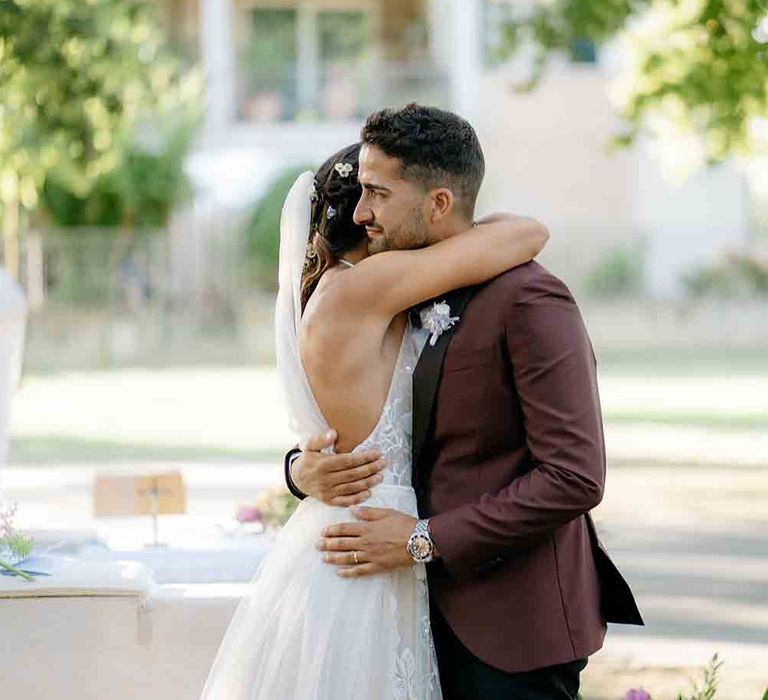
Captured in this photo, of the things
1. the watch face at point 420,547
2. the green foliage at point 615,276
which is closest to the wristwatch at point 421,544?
the watch face at point 420,547

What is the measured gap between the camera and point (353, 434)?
339 cm

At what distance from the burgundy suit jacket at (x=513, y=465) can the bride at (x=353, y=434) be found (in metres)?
0.07

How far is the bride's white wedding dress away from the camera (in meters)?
3.32

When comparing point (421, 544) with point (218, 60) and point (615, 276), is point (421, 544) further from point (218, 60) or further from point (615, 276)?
point (218, 60)

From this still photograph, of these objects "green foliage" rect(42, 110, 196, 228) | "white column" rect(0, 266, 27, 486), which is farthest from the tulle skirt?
"green foliage" rect(42, 110, 196, 228)

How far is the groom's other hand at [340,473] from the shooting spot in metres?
3.34

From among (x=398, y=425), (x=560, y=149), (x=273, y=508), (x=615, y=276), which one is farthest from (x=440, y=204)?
(x=560, y=149)

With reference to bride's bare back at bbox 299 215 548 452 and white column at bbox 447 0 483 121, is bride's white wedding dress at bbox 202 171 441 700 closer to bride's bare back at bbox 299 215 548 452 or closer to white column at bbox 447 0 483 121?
bride's bare back at bbox 299 215 548 452

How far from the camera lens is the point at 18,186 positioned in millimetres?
20266

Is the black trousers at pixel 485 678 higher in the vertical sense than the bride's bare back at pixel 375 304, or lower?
lower

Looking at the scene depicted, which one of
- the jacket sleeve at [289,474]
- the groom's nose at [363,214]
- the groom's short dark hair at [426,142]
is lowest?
the jacket sleeve at [289,474]

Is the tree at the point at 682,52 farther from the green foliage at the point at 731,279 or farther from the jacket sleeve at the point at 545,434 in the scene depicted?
the green foliage at the point at 731,279

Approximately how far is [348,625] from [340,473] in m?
0.31

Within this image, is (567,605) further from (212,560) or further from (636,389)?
(636,389)
